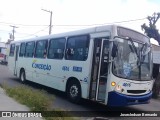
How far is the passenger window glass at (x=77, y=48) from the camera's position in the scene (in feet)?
35.0

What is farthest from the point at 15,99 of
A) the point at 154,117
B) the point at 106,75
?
the point at 154,117

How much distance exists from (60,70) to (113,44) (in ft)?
12.9

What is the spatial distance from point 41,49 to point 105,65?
6034mm

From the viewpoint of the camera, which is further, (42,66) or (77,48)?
(42,66)

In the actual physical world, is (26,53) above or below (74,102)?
A: above

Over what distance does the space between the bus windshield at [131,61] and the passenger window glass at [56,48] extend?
3.76m

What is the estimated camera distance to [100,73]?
31.5ft

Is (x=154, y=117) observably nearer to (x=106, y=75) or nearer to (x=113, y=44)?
(x=106, y=75)

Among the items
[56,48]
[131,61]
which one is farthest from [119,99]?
[56,48]

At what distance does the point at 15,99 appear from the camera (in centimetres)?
996

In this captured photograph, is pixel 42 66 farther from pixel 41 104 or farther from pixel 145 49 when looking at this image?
pixel 41 104

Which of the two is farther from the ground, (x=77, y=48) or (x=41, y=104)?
(x=77, y=48)

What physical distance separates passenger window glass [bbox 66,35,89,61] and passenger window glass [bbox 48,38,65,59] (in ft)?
1.91

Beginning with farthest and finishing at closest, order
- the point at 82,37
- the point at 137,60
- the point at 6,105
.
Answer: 1. the point at 82,37
2. the point at 137,60
3. the point at 6,105
